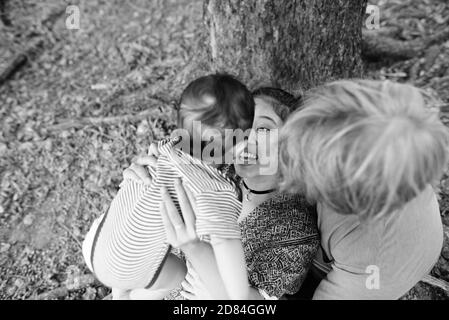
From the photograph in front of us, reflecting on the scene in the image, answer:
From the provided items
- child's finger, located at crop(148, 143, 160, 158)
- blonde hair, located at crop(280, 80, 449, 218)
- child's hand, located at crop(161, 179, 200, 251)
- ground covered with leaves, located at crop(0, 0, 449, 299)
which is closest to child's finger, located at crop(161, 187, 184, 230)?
child's hand, located at crop(161, 179, 200, 251)

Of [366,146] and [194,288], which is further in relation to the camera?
[194,288]

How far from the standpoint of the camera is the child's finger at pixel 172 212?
5.43 feet

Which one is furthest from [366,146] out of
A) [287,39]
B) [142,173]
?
[287,39]

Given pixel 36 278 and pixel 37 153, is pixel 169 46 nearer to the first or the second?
pixel 37 153

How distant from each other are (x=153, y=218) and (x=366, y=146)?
3.10ft

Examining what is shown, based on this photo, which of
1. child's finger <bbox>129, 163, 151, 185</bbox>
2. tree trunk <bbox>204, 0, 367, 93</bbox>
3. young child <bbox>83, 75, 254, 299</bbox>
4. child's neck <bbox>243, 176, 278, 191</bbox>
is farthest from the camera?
tree trunk <bbox>204, 0, 367, 93</bbox>

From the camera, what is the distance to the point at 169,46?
4.11 m

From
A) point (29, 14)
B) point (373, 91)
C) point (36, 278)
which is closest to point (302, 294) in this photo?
point (373, 91)

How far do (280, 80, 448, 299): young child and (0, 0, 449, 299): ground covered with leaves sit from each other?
3.16ft

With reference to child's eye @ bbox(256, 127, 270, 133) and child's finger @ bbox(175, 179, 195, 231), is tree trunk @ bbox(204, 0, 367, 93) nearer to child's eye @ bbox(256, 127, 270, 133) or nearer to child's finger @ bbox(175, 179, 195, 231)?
child's eye @ bbox(256, 127, 270, 133)

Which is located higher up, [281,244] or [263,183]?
[263,183]

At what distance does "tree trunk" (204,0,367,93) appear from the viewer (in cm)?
225

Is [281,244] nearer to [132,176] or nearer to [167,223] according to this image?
[167,223]

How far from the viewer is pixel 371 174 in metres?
1.20
